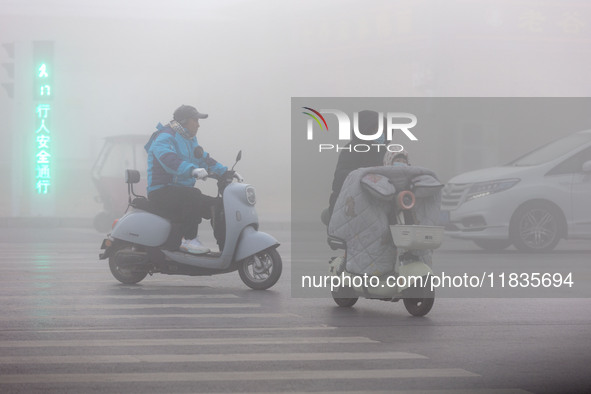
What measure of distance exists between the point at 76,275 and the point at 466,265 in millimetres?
4799

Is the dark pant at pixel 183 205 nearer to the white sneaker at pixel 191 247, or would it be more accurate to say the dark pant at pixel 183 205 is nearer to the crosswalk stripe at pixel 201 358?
the white sneaker at pixel 191 247

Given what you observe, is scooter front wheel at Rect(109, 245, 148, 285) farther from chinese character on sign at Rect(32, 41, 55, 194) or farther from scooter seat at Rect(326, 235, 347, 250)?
chinese character on sign at Rect(32, 41, 55, 194)

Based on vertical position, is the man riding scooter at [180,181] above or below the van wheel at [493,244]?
above

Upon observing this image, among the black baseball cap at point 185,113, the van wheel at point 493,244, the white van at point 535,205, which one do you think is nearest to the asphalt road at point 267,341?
the black baseball cap at point 185,113

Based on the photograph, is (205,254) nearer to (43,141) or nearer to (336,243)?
(336,243)

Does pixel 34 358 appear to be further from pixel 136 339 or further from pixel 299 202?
pixel 299 202

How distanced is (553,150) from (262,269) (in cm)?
758

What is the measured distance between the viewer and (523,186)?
52.6 ft

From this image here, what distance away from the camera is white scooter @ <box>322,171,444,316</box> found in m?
8.27

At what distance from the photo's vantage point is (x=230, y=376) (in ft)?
19.4

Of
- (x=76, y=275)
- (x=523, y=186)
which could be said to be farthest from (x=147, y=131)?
(x=76, y=275)

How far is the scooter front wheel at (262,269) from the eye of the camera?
10445 millimetres

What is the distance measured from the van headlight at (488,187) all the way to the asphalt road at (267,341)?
564 cm

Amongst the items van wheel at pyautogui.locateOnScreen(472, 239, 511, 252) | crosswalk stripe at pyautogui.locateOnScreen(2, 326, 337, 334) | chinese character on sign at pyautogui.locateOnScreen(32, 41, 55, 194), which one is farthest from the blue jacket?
chinese character on sign at pyautogui.locateOnScreen(32, 41, 55, 194)
